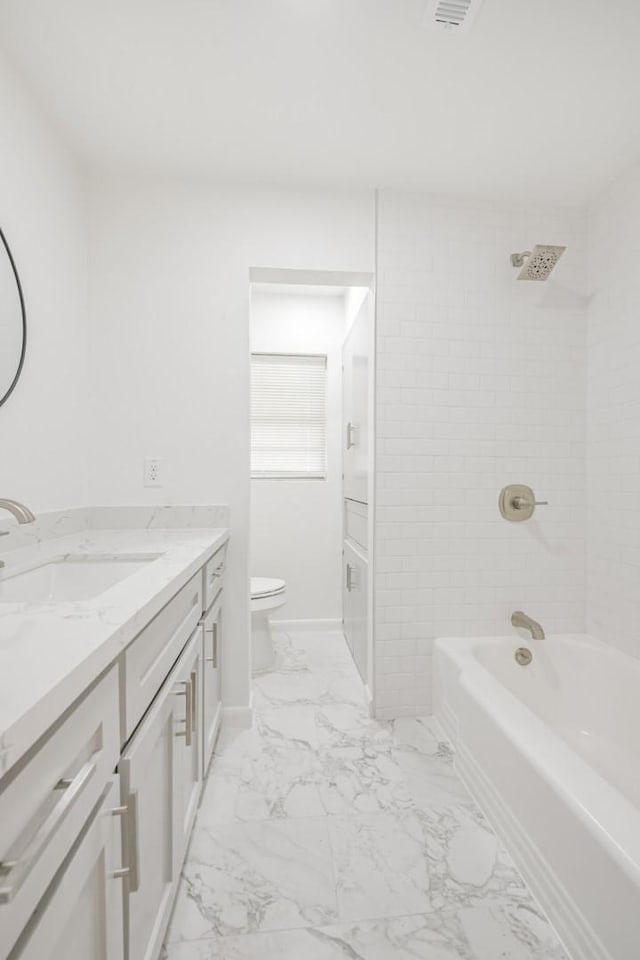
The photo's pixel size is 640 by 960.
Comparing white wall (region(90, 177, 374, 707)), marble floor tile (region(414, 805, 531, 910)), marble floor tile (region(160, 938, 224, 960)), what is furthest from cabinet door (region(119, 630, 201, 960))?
white wall (region(90, 177, 374, 707))

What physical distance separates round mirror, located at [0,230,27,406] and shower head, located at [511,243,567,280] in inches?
76.2

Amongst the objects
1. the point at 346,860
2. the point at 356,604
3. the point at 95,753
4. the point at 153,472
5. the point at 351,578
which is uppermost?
the point at 153,472

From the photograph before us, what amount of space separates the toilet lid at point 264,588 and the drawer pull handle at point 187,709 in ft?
3.86

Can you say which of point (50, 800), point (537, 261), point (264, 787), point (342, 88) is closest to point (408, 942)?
point (264, 787)

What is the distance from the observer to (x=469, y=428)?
7.15ft

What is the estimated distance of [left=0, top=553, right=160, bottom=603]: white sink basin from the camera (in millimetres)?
1308

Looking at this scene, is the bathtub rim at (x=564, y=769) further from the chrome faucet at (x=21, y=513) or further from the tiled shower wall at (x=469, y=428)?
the chrome faucet at (x=21, y=513)

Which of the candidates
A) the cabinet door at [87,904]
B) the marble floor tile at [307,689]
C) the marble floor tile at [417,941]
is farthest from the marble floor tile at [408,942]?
the marble floor tile at [307,689]

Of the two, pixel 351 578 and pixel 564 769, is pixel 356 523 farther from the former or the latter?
pixel 564 769

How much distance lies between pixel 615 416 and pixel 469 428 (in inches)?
23.9

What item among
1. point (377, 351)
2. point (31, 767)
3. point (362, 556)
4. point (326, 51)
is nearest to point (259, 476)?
point (362, 556)

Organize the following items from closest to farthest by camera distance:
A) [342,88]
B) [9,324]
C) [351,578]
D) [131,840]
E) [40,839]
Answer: [40,839]
[131,840]
[9,324]
[342,88]
[351,578]

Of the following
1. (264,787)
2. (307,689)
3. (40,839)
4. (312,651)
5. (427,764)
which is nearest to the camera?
(40,839)

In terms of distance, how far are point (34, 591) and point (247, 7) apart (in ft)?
5.55
